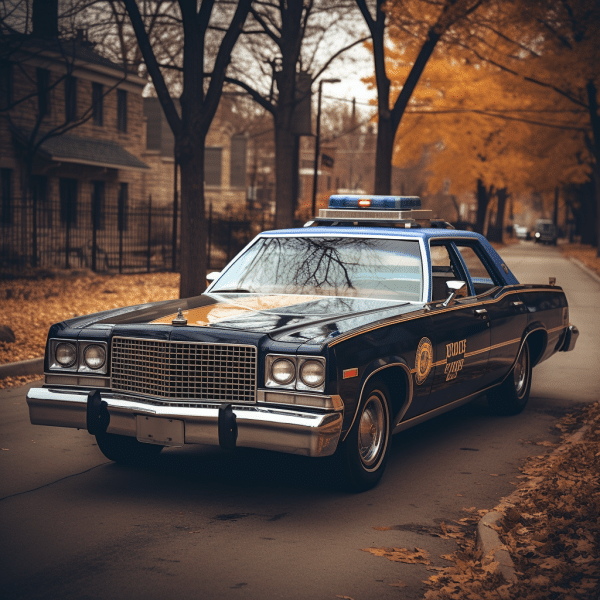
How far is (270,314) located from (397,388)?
101 cm

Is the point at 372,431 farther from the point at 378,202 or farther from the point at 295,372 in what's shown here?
the point at 378,202

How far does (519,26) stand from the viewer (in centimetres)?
3006

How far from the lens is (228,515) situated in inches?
209

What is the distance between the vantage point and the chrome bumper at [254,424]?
502 centimetres

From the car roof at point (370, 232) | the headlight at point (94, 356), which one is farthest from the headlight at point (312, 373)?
the car roof at point (370, 232)

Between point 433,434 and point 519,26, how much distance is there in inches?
998

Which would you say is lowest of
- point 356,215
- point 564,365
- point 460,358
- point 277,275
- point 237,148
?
point 564,365

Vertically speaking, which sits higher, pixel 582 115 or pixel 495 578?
pixel 582 115

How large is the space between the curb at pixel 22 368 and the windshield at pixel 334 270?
401 centimetres

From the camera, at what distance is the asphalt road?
14.1 ft

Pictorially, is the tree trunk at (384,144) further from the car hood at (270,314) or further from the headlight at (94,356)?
the headlight at (94,356)

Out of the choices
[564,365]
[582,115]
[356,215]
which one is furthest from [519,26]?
[356,215]

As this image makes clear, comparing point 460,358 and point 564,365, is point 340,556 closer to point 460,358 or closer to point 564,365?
point 460,358

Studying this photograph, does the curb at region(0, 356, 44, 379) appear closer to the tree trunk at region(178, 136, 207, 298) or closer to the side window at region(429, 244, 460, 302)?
the tree trunk at region(178, 136, 207, 298)
